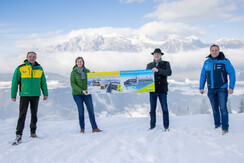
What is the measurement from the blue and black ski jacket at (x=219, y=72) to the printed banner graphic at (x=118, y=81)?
1916 mm

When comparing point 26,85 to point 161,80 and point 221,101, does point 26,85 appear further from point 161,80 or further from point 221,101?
point 221,101

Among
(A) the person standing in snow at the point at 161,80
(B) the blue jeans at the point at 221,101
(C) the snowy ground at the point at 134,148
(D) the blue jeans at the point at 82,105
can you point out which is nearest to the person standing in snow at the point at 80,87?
(D) the blue jeans at the point at 82,105

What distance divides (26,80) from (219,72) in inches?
232

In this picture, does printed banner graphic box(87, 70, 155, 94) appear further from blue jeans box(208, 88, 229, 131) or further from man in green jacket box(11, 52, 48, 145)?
blue jeans box(208, 88, 229, 131)

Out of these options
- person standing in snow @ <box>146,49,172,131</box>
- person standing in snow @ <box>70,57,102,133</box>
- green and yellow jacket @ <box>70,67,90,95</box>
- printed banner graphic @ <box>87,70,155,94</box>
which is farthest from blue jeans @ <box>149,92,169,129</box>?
green and yellow jacket @ <box>70,67,90,95</box>

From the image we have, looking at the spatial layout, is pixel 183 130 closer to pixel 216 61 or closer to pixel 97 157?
pixel 216 61

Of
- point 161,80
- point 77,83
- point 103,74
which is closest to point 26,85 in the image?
point 77,83

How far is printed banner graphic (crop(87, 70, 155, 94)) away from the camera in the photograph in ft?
23.9

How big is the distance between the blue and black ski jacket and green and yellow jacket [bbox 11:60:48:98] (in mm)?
5404

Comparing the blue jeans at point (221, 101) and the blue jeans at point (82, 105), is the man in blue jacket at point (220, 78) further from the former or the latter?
the blue jeans at point (82, 105)

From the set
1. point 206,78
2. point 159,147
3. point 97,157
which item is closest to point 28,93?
point 97,157

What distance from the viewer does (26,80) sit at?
6387 millimetres

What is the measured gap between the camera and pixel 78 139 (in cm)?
621

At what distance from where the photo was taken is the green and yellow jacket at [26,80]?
6279 mm
